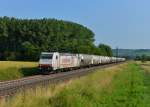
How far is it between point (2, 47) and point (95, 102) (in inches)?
4719

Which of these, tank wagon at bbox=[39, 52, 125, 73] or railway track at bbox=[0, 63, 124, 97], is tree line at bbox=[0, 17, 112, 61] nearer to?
tank wagon at bbox=[39, 52, 125, 73]

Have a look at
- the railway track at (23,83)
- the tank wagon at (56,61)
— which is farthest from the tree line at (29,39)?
the railway track at (23,83)

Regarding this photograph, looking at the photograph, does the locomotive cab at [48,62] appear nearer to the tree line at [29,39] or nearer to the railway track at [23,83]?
the railway track at [23,83]

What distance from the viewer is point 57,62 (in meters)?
55.7

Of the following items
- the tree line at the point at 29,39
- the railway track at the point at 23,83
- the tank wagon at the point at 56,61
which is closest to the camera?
the railway track at the point at 23,83

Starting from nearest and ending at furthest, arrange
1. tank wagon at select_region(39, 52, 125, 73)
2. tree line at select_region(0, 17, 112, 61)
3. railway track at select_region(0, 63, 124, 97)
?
1. railway track at select_region(0, 63, 124, 97)
2. tank wagon at select_region(39, 52, 125, 73)
3. tree line at select_region(0, 17, 112, 61)

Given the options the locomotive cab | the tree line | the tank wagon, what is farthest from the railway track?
the tree line

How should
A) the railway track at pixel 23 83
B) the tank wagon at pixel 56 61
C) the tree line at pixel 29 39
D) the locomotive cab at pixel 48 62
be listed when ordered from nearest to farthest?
the railway track at pixel 23 83 → the locomotive cab at pixel 48 62 → the tank wagon at pixel 56 61 → the tree line at pixel 29 39

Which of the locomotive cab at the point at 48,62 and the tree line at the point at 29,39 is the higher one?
the tree line at the point at 29,39

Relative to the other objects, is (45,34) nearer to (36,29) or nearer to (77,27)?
(36,29)

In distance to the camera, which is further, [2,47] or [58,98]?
[2,47]

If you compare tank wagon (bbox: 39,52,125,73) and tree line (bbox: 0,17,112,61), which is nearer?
tank wagon (bbox: 39,52,125,73)

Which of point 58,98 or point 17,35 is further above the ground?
point 17,35

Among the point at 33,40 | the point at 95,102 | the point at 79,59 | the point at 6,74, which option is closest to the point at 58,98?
the point at 95,102
